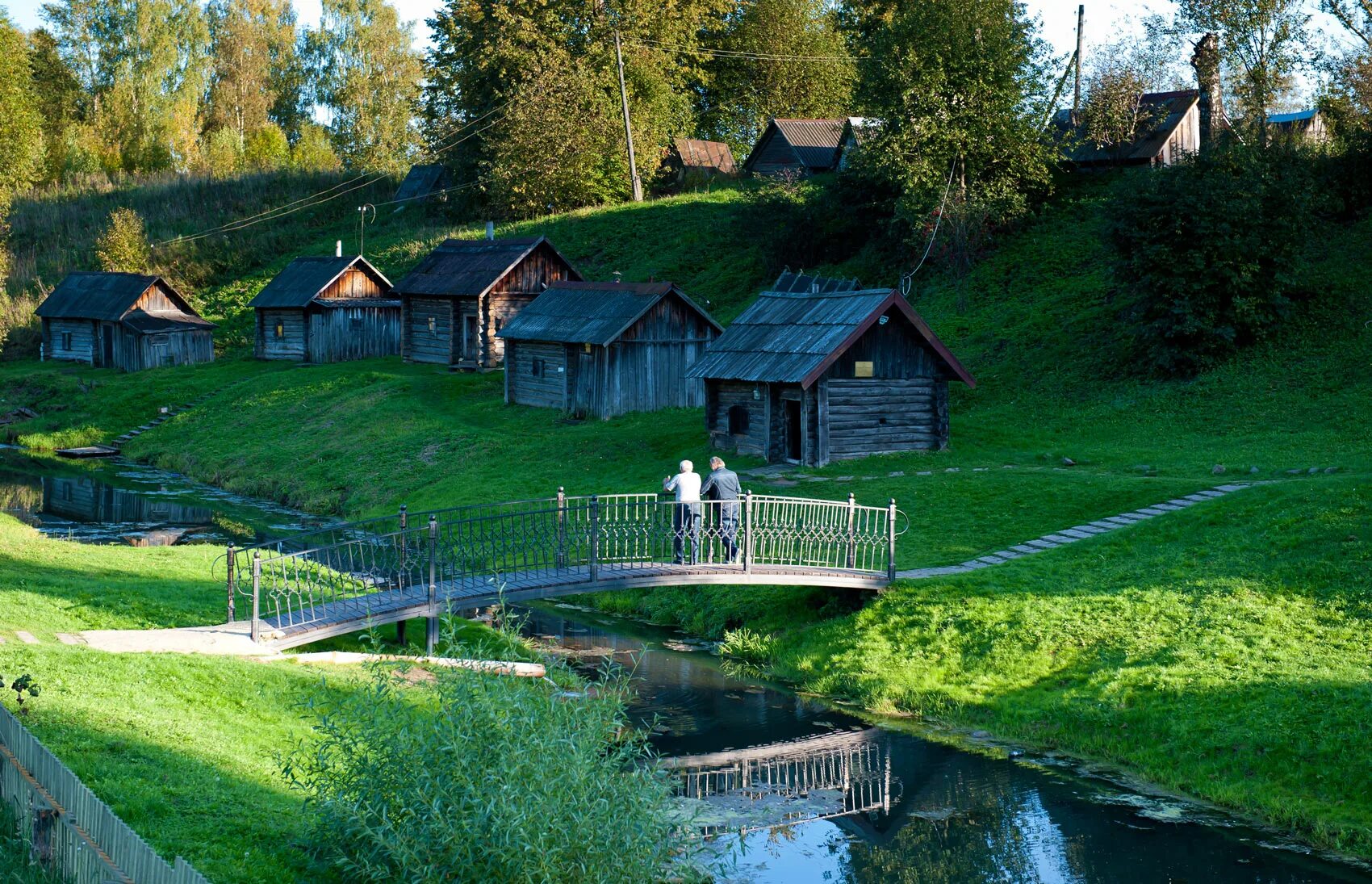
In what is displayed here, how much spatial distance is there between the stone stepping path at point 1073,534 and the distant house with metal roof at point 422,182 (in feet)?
192

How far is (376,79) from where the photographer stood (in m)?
92.2

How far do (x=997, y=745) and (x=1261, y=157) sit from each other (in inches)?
1065

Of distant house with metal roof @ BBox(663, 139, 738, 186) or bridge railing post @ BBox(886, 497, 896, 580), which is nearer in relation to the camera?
bridge railing post @ BBox(886, 497, 896, 580)

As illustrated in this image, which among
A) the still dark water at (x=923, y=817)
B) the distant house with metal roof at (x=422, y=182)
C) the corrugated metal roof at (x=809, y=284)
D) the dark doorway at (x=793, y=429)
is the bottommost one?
the still dark water at (x=923, y=817)

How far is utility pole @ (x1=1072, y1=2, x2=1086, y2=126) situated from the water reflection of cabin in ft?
122

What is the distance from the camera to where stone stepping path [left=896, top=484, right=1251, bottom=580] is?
22562 millimetres

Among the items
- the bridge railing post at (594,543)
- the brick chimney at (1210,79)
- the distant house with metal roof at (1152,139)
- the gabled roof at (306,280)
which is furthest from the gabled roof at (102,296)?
the bridge railing post at (594,543)

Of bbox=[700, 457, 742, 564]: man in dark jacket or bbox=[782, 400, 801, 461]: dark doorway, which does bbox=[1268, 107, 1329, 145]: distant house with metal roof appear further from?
bbox=[700, 457, 742, 564]: man in dark jacket

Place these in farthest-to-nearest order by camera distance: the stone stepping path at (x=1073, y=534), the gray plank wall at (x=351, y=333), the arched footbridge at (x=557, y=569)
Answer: the gray plank wall at (x=351, y=333)
the stone stepping path at (x=1073, y=534)
the arched footbridge at (x=557, y=569)

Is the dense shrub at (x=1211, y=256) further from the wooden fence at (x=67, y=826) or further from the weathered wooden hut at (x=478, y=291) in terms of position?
the wooden fence at (x=67, y=826)

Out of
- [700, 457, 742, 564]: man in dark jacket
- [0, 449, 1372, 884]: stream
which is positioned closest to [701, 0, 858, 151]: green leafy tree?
[700, 457, 742, 564]: man in dark jacket

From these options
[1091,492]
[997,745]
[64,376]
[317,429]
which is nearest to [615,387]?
[317,429]

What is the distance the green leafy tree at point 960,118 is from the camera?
47250 millimetres

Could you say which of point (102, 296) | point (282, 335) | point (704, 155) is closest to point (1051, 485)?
point (282, 335)
